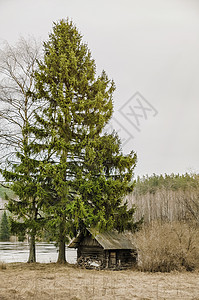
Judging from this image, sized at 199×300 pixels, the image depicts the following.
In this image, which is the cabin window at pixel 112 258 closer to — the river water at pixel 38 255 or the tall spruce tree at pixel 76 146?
the tall spruce tree at pixel 76 146

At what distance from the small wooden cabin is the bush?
2.27ft

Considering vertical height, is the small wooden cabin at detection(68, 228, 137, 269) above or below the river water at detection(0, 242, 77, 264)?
above

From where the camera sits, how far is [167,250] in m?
13.0

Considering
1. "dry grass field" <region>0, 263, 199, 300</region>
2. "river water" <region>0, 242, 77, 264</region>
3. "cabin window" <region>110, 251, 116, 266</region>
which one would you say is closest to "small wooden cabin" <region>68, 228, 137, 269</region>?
"cabin window" <region>110, 251, 116, 266</region>

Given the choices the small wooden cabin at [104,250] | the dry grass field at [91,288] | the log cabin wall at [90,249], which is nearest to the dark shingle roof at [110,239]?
the small wooden cabin at [104,250]

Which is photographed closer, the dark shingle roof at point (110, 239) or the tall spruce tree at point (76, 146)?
the dark shingle roof at point (110, 239)

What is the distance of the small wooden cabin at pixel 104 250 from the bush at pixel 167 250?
2.27 feet

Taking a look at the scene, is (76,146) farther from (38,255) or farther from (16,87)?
(38,255)

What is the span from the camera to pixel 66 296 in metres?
7.04

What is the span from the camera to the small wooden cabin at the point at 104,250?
Result: 43.1ft

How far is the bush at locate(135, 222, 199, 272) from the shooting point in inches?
Result: 511

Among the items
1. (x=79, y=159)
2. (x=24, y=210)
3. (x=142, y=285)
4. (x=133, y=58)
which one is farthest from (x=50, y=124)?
(x=133, y=58)

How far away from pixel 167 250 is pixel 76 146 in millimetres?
6225

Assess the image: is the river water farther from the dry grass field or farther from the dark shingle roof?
the dry grass field
